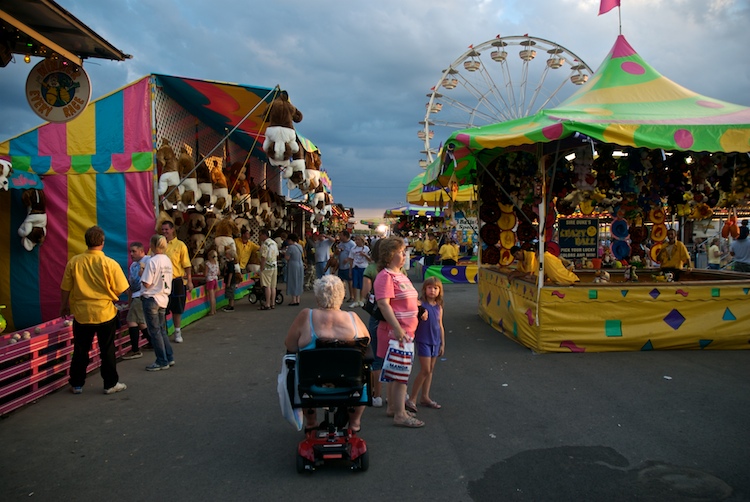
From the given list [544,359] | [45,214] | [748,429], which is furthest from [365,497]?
[45,214]

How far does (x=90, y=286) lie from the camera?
191 inches

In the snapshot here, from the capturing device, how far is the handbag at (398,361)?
406 centimetres

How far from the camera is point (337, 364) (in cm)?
313

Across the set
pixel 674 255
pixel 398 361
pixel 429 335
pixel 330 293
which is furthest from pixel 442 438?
pixel 674 255

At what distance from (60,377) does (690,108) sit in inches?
334

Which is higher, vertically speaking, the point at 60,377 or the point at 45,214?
the point at 45,214

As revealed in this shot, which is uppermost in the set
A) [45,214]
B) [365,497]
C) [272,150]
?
[272,150]

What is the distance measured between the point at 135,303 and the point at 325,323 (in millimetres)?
3935

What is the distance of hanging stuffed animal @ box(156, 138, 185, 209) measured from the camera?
797 centimetres

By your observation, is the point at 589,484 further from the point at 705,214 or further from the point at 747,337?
the point at 705,214

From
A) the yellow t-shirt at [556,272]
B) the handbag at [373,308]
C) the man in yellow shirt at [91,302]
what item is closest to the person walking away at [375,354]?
the handbag at [373,308]

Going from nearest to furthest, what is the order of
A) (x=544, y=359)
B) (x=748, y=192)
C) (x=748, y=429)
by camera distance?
(x=748, y=429) → (x=544, y=359) → (x=748, y=192)

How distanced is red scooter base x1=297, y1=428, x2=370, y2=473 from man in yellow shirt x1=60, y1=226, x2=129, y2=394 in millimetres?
2667

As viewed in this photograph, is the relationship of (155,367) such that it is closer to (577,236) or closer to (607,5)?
(577,236)
